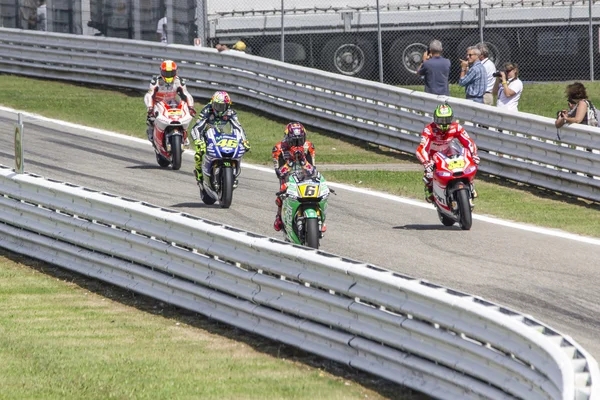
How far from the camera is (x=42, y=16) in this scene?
2844cm

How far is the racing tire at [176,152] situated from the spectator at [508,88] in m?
4.99

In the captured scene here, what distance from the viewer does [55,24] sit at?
2822 centimetres

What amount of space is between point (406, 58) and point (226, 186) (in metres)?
11.1

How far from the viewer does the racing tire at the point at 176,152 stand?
1861 cm

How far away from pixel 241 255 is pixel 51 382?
2.04 m

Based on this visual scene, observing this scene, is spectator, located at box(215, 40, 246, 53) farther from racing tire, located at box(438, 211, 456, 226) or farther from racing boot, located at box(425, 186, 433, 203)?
racing tire, located at box(438, 211, 456, 226)

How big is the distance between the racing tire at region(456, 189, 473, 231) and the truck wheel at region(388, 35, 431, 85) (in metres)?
11.3

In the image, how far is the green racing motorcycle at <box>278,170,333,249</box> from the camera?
12031mm

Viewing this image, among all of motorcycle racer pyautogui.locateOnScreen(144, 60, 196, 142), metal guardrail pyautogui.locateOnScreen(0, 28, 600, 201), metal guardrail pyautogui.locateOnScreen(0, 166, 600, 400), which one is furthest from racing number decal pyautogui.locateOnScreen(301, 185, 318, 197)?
motorcycle racer pyautogui.locateOnScreen(144, 60, 196, 142)

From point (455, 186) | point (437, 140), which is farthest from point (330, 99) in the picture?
point (455, 186)

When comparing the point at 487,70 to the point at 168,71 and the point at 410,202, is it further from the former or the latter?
the point at 168,71

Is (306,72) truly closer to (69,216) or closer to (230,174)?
(230,174)

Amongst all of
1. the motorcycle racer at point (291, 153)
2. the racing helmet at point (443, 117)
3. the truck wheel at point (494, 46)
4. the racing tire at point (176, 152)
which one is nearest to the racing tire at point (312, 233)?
the motorcycle racer at point (291, 153)

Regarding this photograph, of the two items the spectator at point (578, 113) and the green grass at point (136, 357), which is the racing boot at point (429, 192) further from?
the green grass at point (136, 357)
